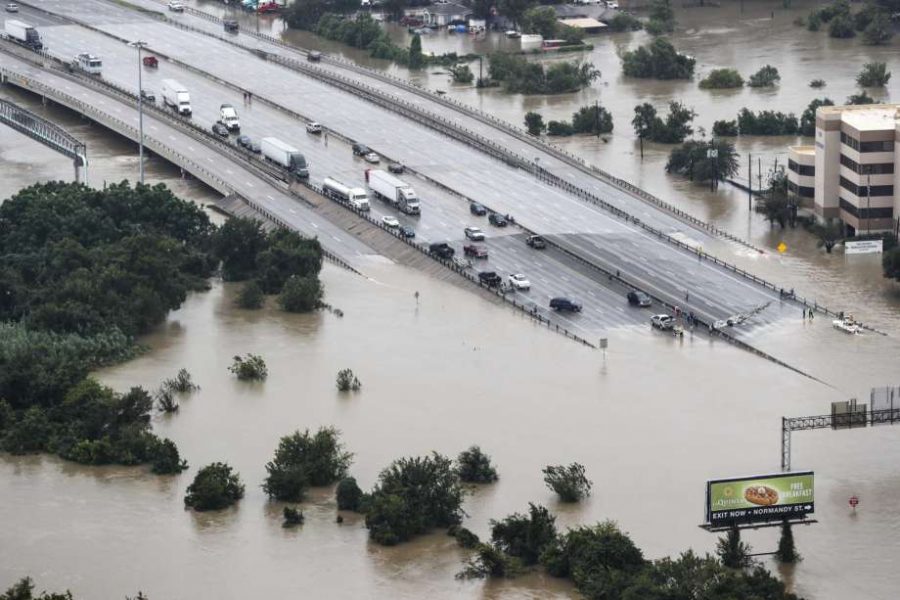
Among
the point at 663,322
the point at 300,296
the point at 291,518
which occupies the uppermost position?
the point at 300,296

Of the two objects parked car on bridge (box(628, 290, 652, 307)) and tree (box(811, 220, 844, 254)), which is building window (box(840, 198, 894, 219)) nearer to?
tree (box(811, 220, 844, 254))

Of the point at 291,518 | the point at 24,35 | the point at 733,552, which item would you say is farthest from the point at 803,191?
the point at 24,35

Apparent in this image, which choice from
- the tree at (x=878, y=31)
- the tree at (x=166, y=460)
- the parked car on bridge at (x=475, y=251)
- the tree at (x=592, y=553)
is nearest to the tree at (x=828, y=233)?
the parked car on bridge at (x=475, y=251)

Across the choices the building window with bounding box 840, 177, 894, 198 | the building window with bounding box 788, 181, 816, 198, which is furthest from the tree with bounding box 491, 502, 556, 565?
the building window with bounding box 788, 181, 816, 198

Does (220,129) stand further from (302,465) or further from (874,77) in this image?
(302,465)

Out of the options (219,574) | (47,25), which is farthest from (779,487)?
(47,25)

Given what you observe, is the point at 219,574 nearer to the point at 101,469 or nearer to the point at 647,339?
the point at 101,469
